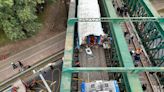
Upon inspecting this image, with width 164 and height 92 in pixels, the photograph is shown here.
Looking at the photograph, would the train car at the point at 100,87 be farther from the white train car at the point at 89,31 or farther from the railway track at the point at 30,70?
the railway track at the point at 30,70

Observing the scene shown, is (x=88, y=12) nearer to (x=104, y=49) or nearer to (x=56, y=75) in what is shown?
(x=104, y=49)

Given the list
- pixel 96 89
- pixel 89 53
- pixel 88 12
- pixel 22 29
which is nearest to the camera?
pixel 96 89


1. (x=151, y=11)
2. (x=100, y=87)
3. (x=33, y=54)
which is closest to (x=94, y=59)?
(x=100, y=87)

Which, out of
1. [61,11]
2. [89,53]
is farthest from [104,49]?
[61,11]

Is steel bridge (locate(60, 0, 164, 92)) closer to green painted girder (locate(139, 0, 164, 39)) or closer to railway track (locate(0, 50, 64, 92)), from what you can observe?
green painted girder (locate(139, 0, 164, 39))

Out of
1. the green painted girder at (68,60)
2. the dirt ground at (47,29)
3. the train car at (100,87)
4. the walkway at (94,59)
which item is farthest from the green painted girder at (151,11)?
the dirt ground at (47,29)

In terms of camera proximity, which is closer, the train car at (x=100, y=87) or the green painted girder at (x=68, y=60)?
the green painted girder at (x=68, y=60)
